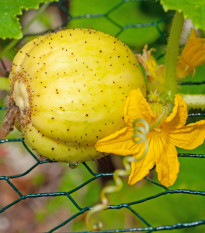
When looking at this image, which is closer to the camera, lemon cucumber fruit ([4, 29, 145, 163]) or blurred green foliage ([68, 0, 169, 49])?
lemon cucumber fruit ([4, 29, 145, 163])

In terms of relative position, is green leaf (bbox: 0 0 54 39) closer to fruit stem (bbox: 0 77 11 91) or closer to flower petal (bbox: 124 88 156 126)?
fruit stem (bbox: 0 77 11 91)

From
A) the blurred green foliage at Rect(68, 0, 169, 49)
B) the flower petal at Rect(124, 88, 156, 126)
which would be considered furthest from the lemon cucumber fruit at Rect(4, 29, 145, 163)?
the blurred green foliage at Rect(68, 0, 169, 49)

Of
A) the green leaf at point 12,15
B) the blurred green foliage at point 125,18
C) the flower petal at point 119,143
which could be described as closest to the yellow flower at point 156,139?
the flower petal at point 119,143

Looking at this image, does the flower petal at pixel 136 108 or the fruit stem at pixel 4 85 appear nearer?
the flower petal at pixel 136 108

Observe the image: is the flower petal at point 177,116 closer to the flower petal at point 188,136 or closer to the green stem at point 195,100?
the flower petal at point 188,136

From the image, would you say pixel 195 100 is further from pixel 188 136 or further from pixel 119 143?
pixel 119 143

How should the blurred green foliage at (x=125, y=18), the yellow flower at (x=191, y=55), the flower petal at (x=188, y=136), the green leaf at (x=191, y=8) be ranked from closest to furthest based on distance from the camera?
the green leaf at (x=191, y=8), the flower petal at (x=188, y=136), the yellow flower at (x=191, y=55), the blurred green foliage at (x=125, y=18)
